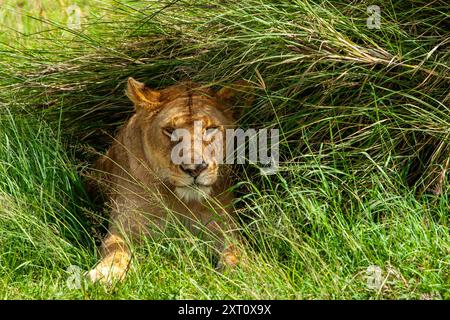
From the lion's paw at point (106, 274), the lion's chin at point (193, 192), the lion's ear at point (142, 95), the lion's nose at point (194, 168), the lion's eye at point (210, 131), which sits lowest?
the lion's paw at point (106, 274)

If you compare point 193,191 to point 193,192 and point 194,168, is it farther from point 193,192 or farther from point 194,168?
point 194,168

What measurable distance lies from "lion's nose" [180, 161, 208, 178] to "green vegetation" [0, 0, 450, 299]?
0.23m

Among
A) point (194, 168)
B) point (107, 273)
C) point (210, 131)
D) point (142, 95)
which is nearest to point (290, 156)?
point (210, 131)

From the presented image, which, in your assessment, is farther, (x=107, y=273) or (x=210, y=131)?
(x=210, y=131)

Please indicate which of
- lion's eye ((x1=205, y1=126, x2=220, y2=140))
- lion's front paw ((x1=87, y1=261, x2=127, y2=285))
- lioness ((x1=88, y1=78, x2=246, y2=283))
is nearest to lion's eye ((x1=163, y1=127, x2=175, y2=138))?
lioness ((x1=88, y1=78, x2=246, y2=283))

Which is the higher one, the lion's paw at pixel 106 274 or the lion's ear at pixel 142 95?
the lion's ear at pixel 142 95

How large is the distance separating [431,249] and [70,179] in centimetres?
194

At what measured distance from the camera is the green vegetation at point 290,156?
4.41 m

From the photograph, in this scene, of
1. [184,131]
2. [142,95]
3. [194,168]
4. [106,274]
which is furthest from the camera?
[142,95]

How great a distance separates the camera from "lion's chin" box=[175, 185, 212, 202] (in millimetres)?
4883

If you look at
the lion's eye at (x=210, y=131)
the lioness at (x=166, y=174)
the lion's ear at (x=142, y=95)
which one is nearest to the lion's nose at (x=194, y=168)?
the lioness at (x=166, y=174)

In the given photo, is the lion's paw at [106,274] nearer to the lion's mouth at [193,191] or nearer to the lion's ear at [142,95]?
the lion's mouth at [193,191]

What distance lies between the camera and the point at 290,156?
511 centimetres

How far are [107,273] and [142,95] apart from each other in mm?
904
